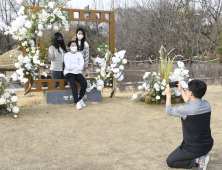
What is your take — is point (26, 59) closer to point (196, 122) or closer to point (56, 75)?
point (56, 75)

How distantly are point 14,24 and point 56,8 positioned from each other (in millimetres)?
867

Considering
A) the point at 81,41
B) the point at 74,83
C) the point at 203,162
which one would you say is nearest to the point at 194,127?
the point at 203,162

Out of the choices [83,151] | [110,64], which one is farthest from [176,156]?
[110,64]

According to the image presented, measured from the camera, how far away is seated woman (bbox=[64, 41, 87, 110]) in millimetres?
5055

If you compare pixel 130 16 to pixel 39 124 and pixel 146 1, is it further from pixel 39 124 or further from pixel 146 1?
pixel 39 124

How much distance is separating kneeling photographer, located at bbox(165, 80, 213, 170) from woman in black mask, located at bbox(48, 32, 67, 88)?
10.9 ft

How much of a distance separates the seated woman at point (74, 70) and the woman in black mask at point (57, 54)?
23cm

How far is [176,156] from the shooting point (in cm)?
256

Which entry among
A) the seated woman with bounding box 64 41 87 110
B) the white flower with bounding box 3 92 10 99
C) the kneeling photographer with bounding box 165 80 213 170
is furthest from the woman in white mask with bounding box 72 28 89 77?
the kneeling photographer with bounding box 165 80 213 170

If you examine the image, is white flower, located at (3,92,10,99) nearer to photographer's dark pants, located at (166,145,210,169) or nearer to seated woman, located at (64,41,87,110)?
seated woman, located at (64,41,87,110)

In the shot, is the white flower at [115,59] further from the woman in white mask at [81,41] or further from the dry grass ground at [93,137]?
the dry grass ground at [93,137]

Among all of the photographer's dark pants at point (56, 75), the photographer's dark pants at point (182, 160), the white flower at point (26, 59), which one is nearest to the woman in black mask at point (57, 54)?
the photographer's dark pants at point (56, 75)

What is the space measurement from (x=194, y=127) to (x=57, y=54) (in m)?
3.58

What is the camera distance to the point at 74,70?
5.13 meters
